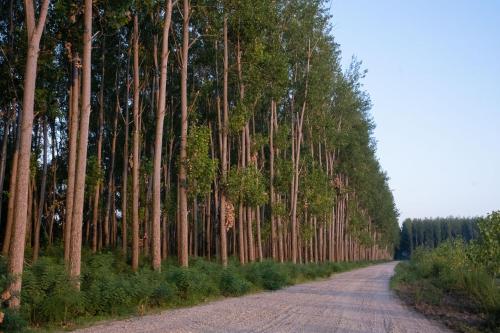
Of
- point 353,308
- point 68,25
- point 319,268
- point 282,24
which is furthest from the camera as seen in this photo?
point 319,268

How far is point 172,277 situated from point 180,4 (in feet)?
45.6

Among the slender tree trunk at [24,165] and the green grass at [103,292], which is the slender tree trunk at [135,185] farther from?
the slender tree trunk at [24,165]

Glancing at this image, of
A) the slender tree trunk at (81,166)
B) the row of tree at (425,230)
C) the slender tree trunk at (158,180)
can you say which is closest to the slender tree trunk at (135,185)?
the slender tree trunk at (158,180)

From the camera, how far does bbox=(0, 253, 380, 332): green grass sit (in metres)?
11.6

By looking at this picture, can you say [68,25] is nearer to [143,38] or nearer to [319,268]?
[143,38]

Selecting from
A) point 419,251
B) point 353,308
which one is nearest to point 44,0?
point 353,308

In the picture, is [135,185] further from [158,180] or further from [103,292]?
[103,292]

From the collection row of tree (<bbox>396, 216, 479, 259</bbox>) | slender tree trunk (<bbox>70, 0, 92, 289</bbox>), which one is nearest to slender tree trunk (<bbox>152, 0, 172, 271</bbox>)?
slender tree trunk (<bbox>70, 0, 92, 289</bbox>)

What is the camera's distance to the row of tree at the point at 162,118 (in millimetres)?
17469

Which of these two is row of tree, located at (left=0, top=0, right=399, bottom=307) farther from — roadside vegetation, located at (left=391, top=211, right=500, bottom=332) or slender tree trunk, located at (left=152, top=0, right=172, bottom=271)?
roadside vegetation, located at (left=391, top=211, right=500, bottom=332)

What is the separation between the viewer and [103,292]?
1352 centimetres

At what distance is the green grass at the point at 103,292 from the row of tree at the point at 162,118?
1.02m

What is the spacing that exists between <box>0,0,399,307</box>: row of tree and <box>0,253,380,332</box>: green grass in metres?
1.02

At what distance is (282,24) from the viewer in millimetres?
34188
